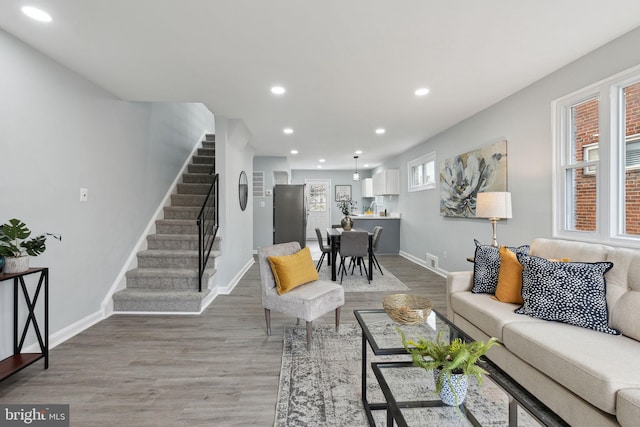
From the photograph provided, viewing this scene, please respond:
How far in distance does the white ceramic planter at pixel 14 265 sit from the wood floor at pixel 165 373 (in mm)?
747

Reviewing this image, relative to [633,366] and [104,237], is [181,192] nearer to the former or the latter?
[104,237]

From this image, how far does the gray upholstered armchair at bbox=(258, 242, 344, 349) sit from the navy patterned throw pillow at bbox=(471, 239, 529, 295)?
1.18 m

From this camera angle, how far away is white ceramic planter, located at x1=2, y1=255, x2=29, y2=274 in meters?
1.97

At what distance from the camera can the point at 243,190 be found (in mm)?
5059

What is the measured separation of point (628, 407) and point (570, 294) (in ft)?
2.57

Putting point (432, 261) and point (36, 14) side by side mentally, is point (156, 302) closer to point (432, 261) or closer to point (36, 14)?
point (36, 14)

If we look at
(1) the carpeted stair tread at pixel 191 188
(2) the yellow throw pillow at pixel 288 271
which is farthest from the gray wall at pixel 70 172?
(2) the yellow throw pillow at pixel 288 271

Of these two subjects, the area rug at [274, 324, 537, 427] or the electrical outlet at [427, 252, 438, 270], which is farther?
the electrical outlet at [427, 252, 438, 270]

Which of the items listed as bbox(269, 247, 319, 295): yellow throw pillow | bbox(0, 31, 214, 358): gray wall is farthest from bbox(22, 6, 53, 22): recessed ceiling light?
bbox(269, 247, 319, 295): yellow throw pillow

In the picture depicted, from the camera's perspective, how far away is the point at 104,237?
3186 millimetres

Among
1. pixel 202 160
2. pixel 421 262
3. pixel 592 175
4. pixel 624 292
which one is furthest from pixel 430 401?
pixel 202 160

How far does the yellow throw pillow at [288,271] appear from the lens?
2617mm

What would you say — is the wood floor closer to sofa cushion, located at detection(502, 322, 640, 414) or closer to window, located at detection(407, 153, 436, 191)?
sofa cushion, located at detection(502, 322, 640, 414)

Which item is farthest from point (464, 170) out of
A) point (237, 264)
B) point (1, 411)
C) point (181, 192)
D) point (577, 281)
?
point (1, 411)
